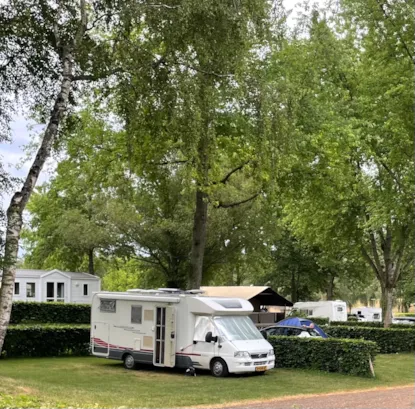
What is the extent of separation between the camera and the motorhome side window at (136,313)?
17062 mm

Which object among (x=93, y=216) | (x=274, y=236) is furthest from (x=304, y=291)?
(x=93, y=216)

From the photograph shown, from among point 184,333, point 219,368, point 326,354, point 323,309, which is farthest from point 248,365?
point 323,309

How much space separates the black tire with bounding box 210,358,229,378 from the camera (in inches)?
607

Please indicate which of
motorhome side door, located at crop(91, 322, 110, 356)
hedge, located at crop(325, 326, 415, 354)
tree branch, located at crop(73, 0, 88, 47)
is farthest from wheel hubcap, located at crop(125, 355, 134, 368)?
hedge, located at crop(325, 326, 415, 354)

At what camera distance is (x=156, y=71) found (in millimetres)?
12367

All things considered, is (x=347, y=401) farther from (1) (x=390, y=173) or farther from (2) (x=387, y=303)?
(2) (x=387, y=303)

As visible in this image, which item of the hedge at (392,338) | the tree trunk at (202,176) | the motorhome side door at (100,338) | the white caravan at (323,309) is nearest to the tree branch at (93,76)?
the tree trunk at (202,176)

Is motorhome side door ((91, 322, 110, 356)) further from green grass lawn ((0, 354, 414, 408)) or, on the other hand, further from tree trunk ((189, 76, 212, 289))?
tree trunk ((189, 76, 212, 289))

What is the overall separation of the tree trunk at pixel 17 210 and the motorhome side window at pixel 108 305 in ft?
22.4

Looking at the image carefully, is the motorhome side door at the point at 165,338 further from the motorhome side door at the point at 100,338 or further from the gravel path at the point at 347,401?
the gravel path at the point at 347,401

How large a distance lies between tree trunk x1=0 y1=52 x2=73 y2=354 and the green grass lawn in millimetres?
1516

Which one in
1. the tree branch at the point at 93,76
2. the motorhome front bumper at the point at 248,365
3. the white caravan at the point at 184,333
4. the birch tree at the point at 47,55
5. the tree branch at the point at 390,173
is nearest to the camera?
the birch tree at the point at 47,55

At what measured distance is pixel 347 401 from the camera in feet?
39.1

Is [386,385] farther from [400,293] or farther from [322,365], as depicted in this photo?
[400,293]
